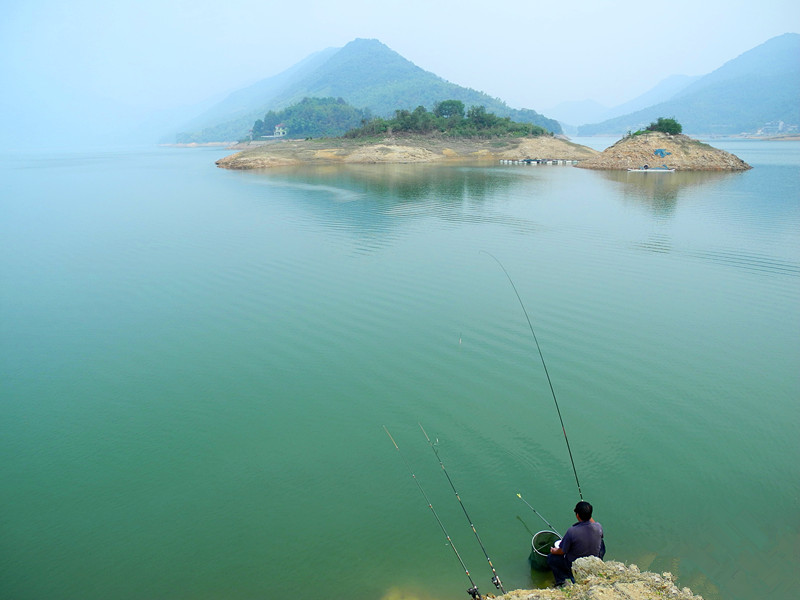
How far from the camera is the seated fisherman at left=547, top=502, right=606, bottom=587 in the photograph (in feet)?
13.8

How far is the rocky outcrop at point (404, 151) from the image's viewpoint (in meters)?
57.9

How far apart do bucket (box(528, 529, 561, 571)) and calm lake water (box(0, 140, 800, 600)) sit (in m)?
0.19

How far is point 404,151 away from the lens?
197 feet

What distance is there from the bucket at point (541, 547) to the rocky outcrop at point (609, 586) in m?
0.55

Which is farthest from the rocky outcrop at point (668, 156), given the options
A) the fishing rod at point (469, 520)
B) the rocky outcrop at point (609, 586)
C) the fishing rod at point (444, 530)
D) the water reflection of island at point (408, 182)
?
the rocky outcrop at point (609, 586)

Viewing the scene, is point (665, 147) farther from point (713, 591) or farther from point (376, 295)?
point (713, 591)

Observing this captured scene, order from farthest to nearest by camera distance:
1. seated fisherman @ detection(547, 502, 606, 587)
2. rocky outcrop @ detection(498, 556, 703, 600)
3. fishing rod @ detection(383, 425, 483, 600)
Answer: seated fisherman @ detection(547, 502, 606, 587) < fishing rod @ detection(383, 425, 483, 600) < rocky outcrop @ detection(498, 556, 703, 600)

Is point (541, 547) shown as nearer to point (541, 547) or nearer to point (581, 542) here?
point (541, 547)

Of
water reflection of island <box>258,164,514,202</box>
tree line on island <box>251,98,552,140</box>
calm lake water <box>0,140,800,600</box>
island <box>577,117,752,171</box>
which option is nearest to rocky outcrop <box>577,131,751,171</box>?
island <box>577,117,752,171</box>

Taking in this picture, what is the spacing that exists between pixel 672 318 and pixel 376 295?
22.4 ft

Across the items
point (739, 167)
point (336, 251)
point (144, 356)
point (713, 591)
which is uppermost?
point (739, 167)

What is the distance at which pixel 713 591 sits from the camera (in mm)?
4383

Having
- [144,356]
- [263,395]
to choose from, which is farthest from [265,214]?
[263,395]

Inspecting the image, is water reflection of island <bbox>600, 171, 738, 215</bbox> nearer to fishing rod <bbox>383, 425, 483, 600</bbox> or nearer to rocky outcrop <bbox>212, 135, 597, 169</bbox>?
fishing rod <bbox>383, 425, 483, 600</bbox>
